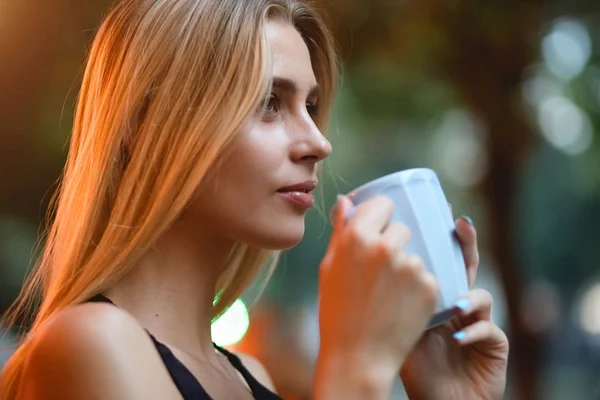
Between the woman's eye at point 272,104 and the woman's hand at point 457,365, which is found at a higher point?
the woman's eye at point 272,104

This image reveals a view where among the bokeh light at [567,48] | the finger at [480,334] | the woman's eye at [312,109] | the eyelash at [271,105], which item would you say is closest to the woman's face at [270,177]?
the eyelash at [271,105]

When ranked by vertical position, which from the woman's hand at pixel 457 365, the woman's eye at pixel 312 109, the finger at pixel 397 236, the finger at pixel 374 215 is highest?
the woman's eye at pixel 312 109

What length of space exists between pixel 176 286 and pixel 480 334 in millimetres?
387

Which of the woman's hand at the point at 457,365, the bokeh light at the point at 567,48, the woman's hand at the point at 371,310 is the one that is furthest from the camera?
the bokeh light at the point at 567,48

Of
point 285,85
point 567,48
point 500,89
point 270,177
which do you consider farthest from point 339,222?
point 567,48

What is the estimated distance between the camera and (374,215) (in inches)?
29.5

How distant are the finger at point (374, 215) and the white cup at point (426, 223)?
0.02 metres

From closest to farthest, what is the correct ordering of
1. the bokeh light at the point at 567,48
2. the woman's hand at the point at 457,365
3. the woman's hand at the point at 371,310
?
the woman's hand at the point at 371,310 < the woman's hand at the point at 457,365 < the bokeh light at the point at 567,48

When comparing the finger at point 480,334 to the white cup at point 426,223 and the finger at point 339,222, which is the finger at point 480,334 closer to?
the white cup at point 426,223

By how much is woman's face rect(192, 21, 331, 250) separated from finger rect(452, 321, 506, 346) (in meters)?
0.24

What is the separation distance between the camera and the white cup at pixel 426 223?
0.77 meters

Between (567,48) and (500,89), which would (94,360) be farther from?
(567,48)

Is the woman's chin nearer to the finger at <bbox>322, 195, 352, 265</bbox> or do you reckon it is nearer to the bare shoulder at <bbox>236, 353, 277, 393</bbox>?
the finger at <bbox>322, 195, 352, 265</bbox>

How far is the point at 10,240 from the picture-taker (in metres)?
3.15
